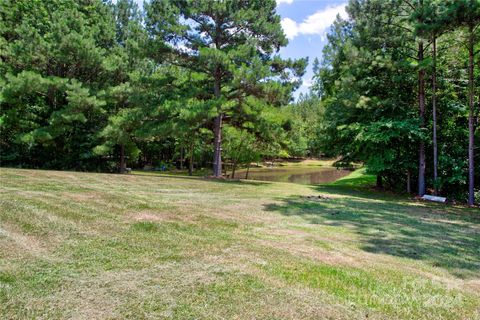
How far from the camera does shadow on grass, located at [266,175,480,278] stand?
15.0ft

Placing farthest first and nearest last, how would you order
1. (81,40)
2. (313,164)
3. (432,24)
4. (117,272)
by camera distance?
(313,164), (81,40), (432,24), (117,272)

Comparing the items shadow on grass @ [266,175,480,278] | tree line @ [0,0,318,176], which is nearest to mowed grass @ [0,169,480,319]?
shadow on grass @ [266,175,480,278]

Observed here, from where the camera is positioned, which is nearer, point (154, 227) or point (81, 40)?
point (154, 227)

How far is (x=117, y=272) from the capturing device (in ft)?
10.3

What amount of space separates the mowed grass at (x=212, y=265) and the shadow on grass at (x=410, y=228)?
39 millimetres

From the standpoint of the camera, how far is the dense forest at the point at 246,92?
492 inches

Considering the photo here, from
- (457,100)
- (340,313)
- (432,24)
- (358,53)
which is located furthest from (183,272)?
(457,100)

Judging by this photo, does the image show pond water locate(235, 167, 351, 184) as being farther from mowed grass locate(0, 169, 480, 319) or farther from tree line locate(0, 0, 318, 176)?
mowed grass locate(0, 169, 480, 319)

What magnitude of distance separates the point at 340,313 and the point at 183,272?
1523mm

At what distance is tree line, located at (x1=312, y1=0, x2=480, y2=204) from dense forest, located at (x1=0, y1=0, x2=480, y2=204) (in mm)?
51

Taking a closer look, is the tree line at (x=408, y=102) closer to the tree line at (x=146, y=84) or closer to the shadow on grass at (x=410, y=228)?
the tree line at (x=146, y=84)

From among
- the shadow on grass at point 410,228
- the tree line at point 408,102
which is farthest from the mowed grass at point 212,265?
the tree line at point 408,102

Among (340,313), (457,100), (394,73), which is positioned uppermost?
(394,73)

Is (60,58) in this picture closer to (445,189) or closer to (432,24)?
(432,24)
